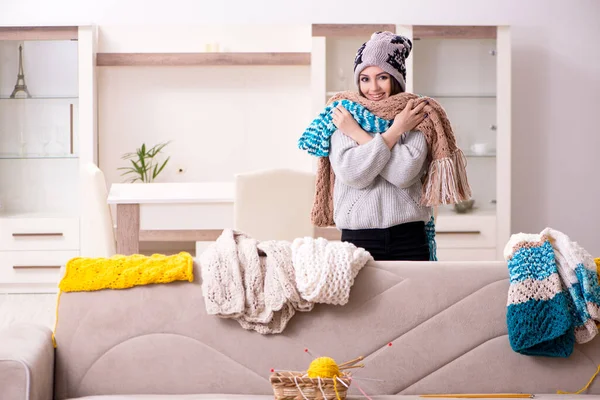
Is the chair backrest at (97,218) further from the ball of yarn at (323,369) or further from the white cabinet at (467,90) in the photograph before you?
the ball of yarn at (323,369)

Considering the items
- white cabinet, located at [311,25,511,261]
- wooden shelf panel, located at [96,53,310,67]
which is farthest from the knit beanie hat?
wooden shelf panel, located at [96,53,310,67]

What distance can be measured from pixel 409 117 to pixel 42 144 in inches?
131

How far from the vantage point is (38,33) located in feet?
16.1

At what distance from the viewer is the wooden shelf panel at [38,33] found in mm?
4902

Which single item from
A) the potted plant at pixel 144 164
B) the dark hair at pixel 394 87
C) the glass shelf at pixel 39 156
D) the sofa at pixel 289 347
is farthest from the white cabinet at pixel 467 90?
the sofa at pixel 289 347

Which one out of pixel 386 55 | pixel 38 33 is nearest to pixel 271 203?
pixel 386 55

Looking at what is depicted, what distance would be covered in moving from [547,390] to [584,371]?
103 mm

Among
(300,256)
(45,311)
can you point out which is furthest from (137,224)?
(300,256)

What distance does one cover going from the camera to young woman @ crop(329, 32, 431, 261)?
2.27 meters

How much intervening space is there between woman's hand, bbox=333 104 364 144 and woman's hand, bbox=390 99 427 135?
91mm

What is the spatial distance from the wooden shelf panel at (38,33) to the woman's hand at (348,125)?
3.06 meters

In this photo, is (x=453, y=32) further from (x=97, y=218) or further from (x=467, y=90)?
(x=97, y=218)

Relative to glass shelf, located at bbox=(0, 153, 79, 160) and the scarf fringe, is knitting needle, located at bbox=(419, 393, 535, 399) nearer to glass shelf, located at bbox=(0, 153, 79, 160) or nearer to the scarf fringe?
the scarf fringe

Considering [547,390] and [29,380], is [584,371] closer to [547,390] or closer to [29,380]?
[547,390]
